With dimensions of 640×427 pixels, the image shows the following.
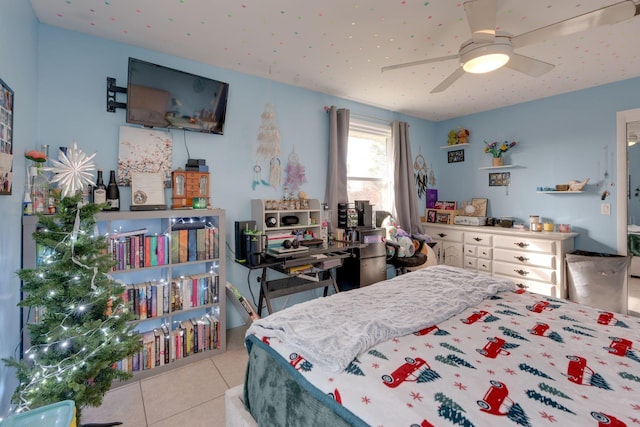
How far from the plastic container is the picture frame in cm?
95

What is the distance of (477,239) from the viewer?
3975 millimetres

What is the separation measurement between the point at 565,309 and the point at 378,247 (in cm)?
194

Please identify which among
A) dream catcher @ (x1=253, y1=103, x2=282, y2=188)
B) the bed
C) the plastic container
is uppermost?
dream catcher @ (x1=253, y1=103, x2=282, y2=188)

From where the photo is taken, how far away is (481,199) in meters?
4.36

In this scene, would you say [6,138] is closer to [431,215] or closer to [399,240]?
[399,240]

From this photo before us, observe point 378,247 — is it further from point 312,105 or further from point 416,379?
point 416,379

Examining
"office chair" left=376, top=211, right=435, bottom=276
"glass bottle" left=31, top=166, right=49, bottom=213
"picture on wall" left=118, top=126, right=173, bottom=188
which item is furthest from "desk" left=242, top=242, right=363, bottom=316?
"glass bottle" left=31, top=166, right=49, bottom=213

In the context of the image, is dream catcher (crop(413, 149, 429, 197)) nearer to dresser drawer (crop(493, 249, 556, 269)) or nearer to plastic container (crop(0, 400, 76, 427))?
dresser drawer (crop(493, 249, 556, 269))

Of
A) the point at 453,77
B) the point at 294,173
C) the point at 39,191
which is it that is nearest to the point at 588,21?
the point at 453,77

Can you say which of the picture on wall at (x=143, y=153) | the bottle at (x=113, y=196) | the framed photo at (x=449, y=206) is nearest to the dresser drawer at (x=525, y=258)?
the framed photo at (x=449, y=206)

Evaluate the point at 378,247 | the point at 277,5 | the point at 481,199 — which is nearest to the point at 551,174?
the point at 481,199

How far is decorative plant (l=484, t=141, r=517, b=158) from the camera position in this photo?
4.04 m

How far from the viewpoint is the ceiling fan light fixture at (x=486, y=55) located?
1839mm

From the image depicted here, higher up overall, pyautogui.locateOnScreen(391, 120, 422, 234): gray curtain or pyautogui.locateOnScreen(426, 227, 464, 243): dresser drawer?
pyautogui.locateOnScreen(391, 120, 422, 234): gray curtain
